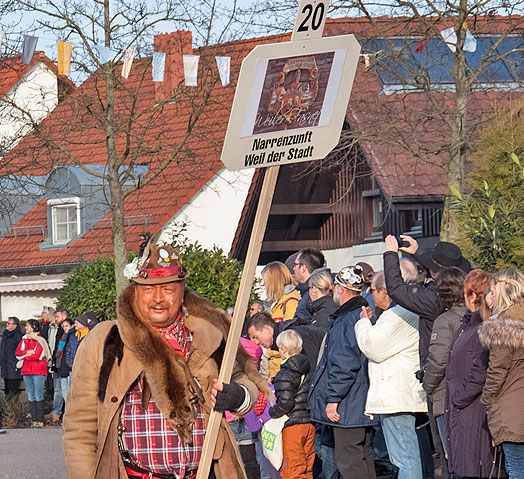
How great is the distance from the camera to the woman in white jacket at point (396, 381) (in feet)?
31.1

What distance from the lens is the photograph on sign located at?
542cm

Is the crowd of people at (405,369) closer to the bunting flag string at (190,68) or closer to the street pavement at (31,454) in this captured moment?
the street pavement at (31,454)

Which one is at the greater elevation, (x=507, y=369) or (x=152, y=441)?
(x=507, y=369)

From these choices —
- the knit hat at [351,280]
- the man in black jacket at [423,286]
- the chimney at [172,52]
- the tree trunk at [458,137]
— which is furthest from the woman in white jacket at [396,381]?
the chimney at [172,52]

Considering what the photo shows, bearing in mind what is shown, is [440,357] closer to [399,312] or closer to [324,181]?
[399,312]

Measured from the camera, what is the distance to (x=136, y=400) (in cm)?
548

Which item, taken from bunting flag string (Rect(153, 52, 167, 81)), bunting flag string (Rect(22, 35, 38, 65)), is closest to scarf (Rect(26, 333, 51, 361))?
bunting flag string (Rect(22, 35, 38, 65))

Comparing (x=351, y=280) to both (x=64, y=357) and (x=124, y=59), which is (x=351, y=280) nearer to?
(x=64, y=357)

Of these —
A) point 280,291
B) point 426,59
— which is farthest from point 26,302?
point 280,291

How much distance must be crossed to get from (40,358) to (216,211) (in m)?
8.65

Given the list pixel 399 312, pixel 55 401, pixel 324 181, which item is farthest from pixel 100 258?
pixel 399 312

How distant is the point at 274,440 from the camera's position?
10.0m

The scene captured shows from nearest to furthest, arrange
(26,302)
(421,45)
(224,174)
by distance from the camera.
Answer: (421,45) < (224,174) < (26,302)

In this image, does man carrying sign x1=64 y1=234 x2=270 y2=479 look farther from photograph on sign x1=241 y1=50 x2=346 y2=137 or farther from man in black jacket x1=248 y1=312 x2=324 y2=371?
man in black jacket x1=248 y1=312 x2=324 y2=371
